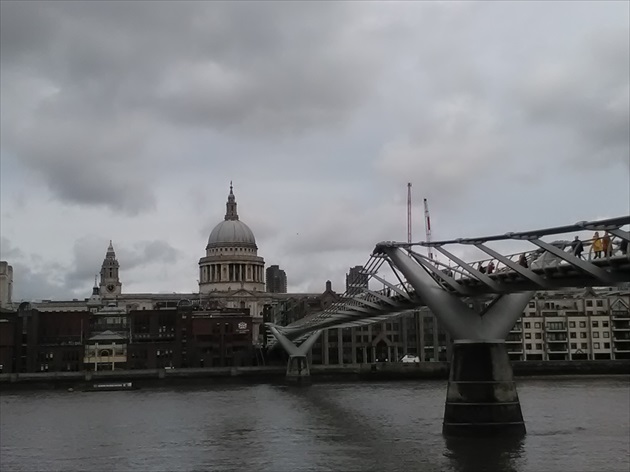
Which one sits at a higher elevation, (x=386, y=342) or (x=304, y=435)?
(x=386, y=342)

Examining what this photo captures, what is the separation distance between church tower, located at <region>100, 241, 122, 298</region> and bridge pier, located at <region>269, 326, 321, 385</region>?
9662 centimetres

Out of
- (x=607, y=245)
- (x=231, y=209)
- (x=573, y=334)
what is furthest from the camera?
(x=231, y=209)

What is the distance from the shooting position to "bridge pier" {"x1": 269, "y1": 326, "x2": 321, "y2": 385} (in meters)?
90.8

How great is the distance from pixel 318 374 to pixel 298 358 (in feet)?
20.0

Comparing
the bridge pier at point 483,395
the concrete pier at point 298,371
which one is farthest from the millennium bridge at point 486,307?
the concrete pier at point 298,371

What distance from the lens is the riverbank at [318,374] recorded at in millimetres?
93938

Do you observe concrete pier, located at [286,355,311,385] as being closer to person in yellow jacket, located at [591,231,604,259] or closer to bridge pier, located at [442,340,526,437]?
bridge pier, located at [442,340,526,437]

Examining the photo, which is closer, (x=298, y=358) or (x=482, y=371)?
(x=482, y=371)

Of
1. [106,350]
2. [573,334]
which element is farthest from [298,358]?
[573,334]

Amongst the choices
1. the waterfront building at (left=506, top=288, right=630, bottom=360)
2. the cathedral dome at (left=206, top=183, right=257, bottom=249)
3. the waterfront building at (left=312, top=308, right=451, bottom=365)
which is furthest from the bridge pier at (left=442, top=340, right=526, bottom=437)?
the cathedral dome at (left=206, top=183, right=257, bottom=249)

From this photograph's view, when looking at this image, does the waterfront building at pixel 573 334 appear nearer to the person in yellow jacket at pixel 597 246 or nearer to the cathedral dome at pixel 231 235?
the person in yellow jacket at pixel 597 246

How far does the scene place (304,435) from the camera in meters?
38.8

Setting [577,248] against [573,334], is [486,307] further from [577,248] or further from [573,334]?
[573,334]

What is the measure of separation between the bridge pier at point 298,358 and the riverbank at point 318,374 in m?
3.07
